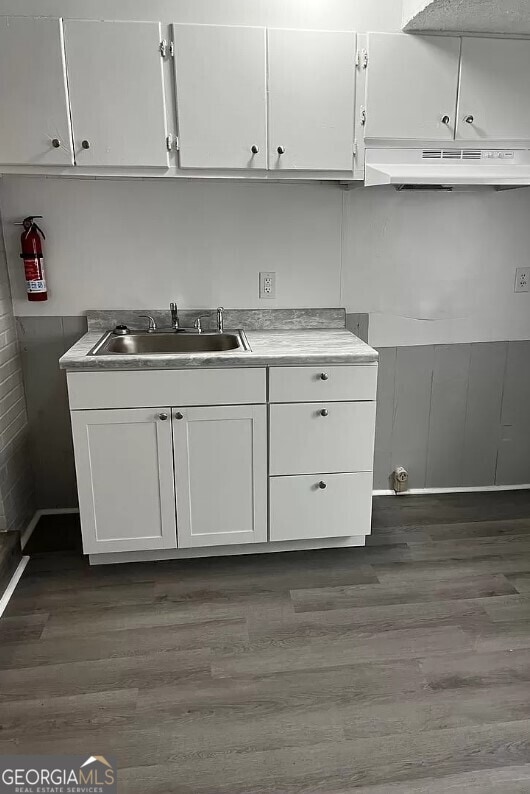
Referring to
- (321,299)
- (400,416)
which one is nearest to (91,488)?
(321,299)

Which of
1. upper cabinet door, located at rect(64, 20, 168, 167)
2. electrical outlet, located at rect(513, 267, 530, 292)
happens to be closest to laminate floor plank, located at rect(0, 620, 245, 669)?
upper cabinet door, located at rect(64, 20, 168, 167)

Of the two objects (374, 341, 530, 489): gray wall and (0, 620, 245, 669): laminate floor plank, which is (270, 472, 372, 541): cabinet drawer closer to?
(0, 620, 245, 669): laminate floor plank

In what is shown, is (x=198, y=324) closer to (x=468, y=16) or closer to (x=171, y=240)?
(x=171, y=240)

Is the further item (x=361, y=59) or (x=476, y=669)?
(x=361, y=59)

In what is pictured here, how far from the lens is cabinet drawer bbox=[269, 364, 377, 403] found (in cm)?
239

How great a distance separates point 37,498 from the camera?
9.78ft

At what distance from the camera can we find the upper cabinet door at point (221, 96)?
2.27m

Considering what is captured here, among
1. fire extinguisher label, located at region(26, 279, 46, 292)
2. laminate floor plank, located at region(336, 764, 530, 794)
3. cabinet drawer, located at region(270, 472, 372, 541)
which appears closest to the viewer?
laminate floor plank, located at region(336, 764, 530, 794)

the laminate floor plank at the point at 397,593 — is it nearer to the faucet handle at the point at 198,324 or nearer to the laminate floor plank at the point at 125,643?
the laminate floor plank at the point at 125,643

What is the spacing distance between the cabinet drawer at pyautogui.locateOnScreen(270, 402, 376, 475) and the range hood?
3.00ft

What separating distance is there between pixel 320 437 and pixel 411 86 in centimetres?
145

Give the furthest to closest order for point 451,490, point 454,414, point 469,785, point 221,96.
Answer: point 451,490 → point 454,414 → point 221,96 → point 469,785

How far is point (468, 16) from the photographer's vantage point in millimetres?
2250

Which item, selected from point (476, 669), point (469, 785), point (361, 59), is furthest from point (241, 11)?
point (469, 785)
